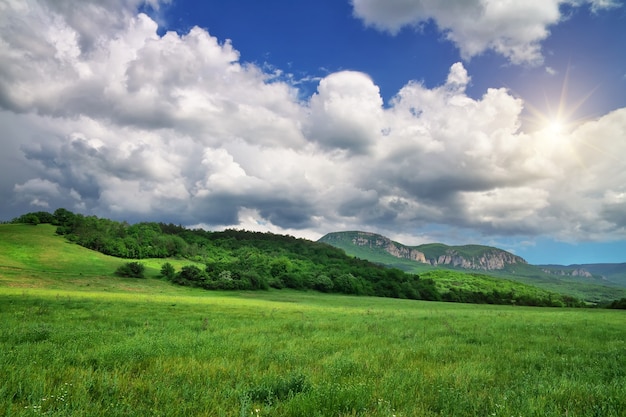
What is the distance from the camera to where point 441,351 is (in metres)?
10.7

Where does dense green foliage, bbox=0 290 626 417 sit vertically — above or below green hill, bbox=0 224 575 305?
above

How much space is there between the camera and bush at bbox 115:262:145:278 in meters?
99.8

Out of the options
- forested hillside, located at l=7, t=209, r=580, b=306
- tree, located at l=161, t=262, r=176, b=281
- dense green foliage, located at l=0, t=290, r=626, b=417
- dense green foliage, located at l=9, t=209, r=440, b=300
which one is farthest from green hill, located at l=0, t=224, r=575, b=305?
dense green foliage, located at l=0, t=290, r=626, b=417

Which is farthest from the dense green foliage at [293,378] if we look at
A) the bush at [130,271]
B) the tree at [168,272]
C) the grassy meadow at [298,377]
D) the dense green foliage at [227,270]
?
the bush at [130,271]

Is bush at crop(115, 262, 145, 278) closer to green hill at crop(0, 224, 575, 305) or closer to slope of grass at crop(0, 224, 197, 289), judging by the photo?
slope of grass at crop(0, 224, 197, 289)

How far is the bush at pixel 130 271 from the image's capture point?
99.8 metres

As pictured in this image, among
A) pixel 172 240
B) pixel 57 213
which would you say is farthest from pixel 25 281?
pixel 57 213

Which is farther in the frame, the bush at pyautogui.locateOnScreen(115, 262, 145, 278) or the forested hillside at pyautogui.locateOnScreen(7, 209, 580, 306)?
the forested hillside at pyautogui.locateOnScreen(7, 209, 580, 306)

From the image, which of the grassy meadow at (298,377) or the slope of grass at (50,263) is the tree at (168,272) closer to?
the slope of grass at (50,263)

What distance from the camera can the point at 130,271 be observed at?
101 metres

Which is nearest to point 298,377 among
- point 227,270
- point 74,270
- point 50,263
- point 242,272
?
point 242,272

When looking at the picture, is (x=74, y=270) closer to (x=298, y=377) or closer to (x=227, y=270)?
(x=227, y=270)

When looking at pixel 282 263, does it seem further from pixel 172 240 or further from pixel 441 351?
pixel 441 351

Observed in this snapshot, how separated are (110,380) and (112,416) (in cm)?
176
